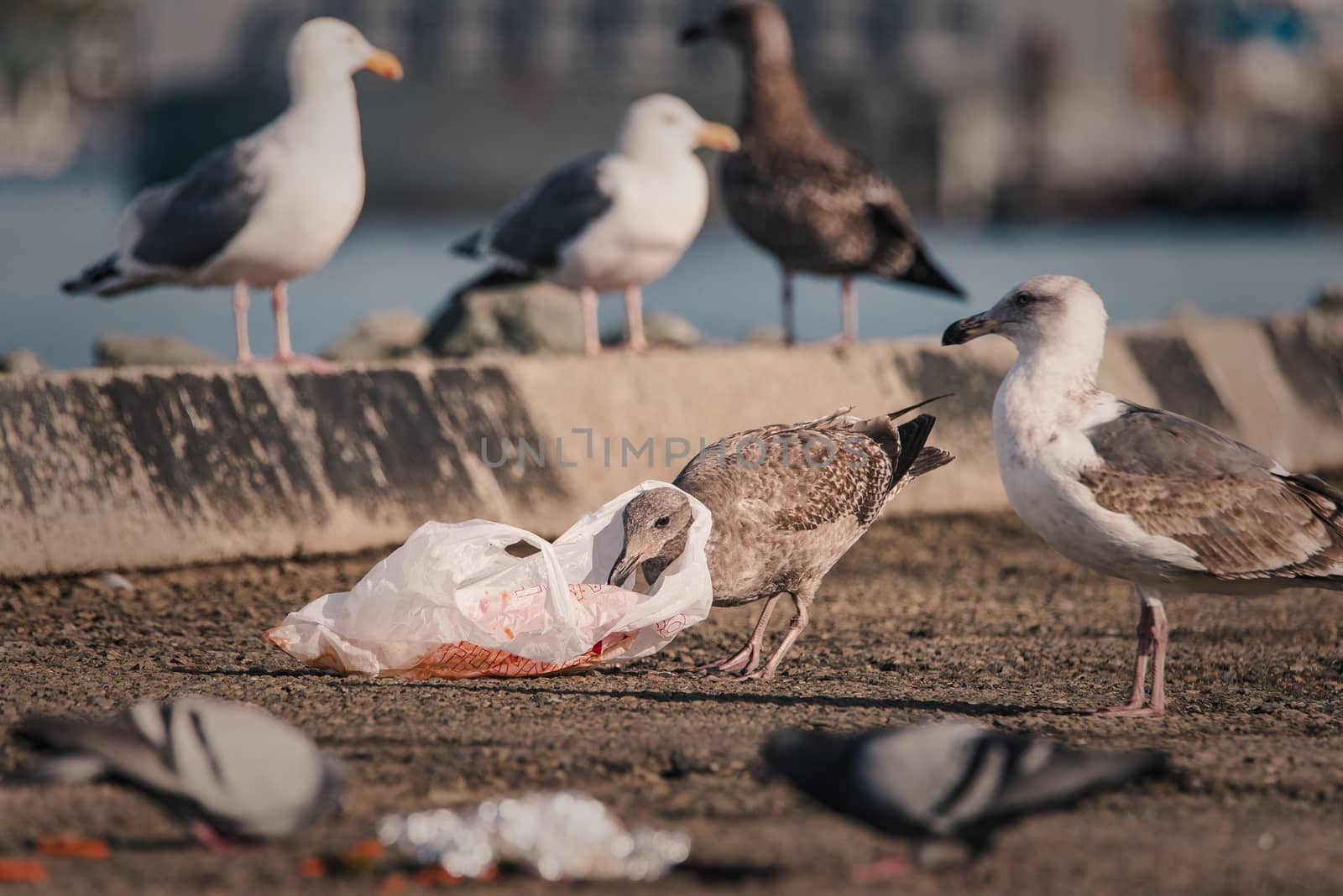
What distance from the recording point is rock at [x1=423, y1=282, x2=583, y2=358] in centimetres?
1049

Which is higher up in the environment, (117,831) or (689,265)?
(117,831)

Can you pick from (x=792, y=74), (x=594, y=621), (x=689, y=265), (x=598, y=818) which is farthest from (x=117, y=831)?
(x=689, y=265)

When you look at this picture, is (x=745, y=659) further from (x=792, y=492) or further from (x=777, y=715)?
(x=777, y=715)

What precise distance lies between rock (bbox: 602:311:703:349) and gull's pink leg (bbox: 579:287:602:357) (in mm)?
2265

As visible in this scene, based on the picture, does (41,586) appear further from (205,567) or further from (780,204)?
(780,204)

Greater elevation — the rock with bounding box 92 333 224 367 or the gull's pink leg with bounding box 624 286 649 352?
the gull's pink leg with bounding box 624 286 649 352

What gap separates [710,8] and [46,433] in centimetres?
6079

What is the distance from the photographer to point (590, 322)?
8594 mm

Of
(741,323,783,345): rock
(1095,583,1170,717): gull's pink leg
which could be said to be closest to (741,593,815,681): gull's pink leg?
(1095,583,1170,717): gull's pink leg

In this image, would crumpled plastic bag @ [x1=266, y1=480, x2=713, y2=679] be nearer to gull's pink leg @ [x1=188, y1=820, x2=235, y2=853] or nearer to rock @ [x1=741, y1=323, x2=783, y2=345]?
gull's pink leg @ [x1=188, y1=820, x2=235, y2=853]

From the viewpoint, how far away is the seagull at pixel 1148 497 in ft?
16.2

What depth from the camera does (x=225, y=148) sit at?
26.1 feet

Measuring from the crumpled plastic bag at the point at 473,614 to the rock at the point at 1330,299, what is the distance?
800 centimetres

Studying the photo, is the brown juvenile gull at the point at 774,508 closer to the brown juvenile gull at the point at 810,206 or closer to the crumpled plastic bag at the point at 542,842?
the crumpled plastic bag at the point at 542,842
